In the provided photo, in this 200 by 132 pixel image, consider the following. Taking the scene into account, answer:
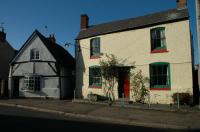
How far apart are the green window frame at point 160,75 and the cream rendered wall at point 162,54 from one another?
0.32 metres

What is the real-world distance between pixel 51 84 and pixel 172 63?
12.0 m

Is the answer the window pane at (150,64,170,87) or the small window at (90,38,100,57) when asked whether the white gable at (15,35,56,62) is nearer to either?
the small window at (90,38,100,57)

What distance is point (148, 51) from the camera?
16.2 meters

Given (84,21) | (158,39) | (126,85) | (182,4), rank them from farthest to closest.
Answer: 1. (84,21)
2. (126,85)
3. (182,4)
4. (158,39)

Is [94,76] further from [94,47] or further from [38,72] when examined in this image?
[38,72]

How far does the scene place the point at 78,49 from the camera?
2016cm

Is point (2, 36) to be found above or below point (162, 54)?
above

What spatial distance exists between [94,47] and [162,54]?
6.91 meters

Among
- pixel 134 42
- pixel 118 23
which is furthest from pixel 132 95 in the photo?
pixel 118 23

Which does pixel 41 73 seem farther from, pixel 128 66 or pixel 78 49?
pixel 128 66

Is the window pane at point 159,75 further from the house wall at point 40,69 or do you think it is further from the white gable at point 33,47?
the white gable at point 33,47

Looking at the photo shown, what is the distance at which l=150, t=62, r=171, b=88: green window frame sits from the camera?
15.2 meters

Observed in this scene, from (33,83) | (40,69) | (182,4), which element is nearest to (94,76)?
(40,69)

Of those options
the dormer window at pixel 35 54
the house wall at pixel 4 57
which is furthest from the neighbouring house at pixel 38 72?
the house wall at pixel 4 57
